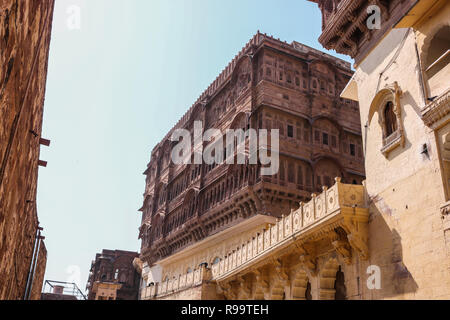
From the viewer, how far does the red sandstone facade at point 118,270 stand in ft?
195

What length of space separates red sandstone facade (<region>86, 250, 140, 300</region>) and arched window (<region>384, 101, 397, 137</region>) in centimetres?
5305

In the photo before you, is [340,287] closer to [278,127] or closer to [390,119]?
[390,119]

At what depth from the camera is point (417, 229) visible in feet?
33.4

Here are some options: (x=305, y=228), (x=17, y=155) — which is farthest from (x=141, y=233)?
(x=17, y=155)

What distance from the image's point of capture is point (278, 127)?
26906 millimetres

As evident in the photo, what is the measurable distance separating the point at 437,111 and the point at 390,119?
241 cm

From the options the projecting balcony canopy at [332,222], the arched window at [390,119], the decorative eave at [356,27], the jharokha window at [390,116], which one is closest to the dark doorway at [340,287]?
the projecting balcony canopy at [332,222]

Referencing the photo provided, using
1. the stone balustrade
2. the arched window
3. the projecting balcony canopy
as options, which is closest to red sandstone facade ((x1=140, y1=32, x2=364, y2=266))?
the stone balustrade

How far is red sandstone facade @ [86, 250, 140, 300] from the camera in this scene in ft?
195

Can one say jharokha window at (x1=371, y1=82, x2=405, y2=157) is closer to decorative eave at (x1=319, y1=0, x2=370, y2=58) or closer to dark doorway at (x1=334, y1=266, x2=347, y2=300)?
decorative eave at (x1=319, y1=0, x2=370, y2=58)

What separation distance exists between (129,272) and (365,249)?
5392cm

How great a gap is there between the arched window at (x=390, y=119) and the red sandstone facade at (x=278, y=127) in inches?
501
